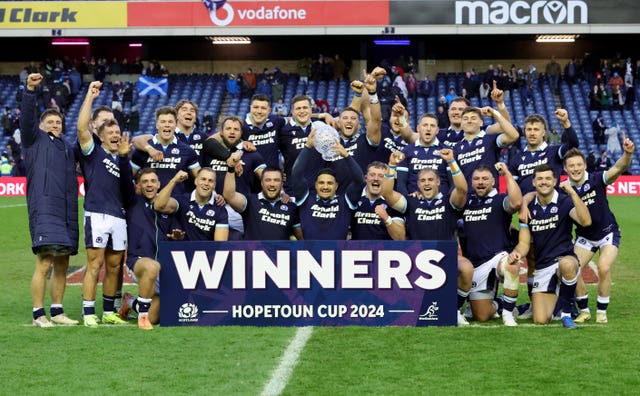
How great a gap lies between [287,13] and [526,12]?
7709 millimetres

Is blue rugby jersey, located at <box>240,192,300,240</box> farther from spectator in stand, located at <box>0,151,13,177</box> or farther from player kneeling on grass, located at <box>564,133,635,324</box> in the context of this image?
spectator in stand, located at <box>0,151,13,177</box>

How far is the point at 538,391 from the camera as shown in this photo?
6.17m

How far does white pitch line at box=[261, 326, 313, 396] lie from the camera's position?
625 centimetres

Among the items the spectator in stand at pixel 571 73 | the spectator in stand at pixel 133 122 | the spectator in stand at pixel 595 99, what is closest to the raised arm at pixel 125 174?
the spectator in stand at pixel 133 122

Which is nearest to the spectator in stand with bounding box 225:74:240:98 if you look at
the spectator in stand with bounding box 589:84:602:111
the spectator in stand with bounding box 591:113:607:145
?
the spectator in stand with bounding box 589:84:602:111

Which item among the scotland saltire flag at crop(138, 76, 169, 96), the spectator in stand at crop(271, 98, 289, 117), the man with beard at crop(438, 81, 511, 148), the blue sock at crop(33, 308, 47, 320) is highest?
the scotland saltire flag at crop(138, 76, 169, 96)

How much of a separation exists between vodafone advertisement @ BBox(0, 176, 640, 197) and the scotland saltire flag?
22.5 feet

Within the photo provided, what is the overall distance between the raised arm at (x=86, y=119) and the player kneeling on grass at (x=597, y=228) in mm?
4022

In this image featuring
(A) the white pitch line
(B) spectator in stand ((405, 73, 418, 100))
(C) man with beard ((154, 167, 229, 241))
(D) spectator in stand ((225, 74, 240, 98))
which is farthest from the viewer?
(D) spectator in stand ((225, 74, 240, 98))

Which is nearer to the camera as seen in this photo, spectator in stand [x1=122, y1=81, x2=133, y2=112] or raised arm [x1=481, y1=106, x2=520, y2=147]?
raised arm [x1=481, y1=106, x2=520, y2=147]

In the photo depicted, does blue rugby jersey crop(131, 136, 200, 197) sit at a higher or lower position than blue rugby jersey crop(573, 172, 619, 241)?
higher

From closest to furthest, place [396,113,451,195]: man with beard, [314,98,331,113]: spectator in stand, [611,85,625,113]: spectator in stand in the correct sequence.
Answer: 1. [396,113,451,195]: man with beard
2. [314,98,331,113]: spectator in stand
3. [611,85,625,113]: spectator in stand

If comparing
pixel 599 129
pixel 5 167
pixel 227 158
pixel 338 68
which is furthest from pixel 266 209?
pixel 338 68

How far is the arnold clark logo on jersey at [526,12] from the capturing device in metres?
33.2
